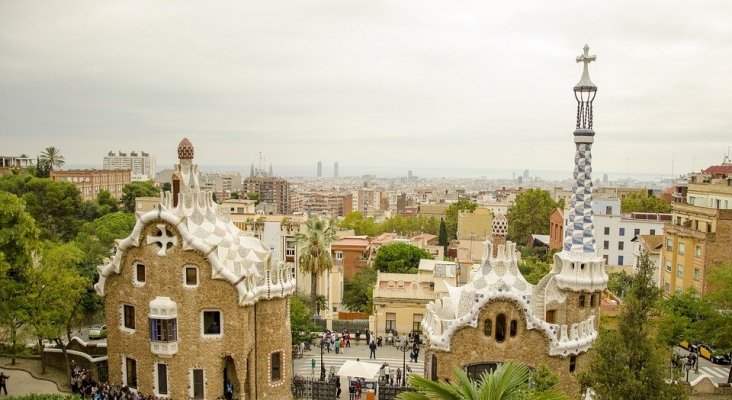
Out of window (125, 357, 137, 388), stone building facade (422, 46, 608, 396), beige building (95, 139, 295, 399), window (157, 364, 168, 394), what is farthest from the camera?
window (125, 357, 137, 388)

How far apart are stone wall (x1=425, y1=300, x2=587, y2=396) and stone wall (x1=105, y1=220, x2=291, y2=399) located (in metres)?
9.16

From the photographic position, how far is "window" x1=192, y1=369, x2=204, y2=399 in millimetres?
26938

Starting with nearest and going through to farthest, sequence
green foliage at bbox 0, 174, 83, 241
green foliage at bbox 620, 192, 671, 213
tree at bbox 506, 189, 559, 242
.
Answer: green foliage at bbox 0, 174, 83, 241 < green foliage at bbox 620, 192, 671, 213 < tree at bbox 506, 189, 559, 242

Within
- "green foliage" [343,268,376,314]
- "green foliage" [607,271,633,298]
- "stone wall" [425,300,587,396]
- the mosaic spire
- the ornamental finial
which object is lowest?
"green foliage" [343,268,376,314]

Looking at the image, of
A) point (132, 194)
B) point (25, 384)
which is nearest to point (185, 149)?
point (25, 384)

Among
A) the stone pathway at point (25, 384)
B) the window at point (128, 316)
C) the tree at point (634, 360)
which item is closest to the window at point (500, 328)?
the tree at point (634, 360)

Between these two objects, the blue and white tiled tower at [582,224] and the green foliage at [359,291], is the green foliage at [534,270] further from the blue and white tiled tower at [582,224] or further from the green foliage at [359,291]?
the blue and white tiled tower at [582,224]

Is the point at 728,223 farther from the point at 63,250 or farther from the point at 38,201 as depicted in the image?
the point at 38,201

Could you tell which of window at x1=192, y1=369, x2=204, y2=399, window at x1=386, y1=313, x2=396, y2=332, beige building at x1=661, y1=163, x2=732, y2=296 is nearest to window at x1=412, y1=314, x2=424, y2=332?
window at x1=386, y1=313, x2=396, y2=332

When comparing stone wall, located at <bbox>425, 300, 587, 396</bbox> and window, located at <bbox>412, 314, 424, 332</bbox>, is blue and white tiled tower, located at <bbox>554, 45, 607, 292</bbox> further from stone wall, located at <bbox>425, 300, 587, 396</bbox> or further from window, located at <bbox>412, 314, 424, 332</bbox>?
window, located at <bbox>412, 314, 424, 332</bbox>

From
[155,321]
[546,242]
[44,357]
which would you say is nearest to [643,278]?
[155,321]

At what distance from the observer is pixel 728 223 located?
45.7 m

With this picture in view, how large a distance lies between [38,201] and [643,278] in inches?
2280

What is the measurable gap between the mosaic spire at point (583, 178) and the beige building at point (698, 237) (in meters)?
20.9
